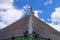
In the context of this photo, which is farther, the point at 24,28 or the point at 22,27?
the point at 22,27

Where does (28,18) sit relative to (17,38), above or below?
above

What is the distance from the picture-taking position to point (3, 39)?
19984 mm

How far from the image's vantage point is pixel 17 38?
63.1ft

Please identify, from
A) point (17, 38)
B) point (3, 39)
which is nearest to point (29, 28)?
point (17, 38)

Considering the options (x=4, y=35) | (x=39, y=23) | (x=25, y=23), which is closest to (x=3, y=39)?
(x=4, y=35)

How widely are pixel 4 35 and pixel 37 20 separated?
120 inches

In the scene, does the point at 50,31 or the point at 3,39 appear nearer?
the point at 3,39

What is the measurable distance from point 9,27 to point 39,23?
256 centimetres

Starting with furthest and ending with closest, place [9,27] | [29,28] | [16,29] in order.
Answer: [9,27]
[16,29]
[29,28]

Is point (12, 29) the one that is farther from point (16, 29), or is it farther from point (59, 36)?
point (59, 36)

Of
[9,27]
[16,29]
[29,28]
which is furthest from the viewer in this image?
[9,27]

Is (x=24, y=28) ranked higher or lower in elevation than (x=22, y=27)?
lower

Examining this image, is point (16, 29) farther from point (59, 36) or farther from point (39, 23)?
point (59, 36)

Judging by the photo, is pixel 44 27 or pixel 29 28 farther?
pixel 44 27
